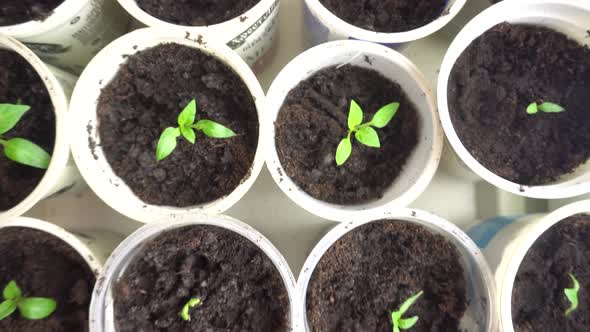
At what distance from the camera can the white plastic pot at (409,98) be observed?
40.4 inches

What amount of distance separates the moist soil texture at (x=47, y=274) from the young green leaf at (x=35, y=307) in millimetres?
63

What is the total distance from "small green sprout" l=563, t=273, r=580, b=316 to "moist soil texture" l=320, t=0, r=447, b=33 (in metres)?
0.83

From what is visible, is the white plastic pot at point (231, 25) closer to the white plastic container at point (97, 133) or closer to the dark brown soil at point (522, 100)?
the white plastic container at point (97, 133)

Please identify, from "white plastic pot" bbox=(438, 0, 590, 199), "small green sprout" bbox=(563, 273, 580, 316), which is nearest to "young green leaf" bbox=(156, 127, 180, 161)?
"white plastic pot" bbox=(438, 0, 590, 199)

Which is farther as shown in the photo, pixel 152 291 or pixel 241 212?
pixel 241 212

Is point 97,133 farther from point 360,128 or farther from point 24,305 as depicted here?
point 360,128

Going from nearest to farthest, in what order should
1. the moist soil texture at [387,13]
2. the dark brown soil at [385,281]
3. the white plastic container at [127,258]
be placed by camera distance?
the white plastic container at [127,258], the dark brown soil at [385,281], the moist soil texture at [387,13]

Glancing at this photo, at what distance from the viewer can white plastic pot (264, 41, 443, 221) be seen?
1025mm

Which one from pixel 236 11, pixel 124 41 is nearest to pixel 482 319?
pixel 236 11

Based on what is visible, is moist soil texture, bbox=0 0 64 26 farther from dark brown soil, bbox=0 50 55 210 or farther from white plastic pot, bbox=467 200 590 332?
white plastic pot, bbox=467 200 590 332

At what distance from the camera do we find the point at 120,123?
1111 mm

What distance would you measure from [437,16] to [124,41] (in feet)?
2.92

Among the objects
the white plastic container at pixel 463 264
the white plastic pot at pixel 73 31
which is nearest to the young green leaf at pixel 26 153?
the white plastic pot at pixel 73 31

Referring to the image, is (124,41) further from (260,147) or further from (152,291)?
(152,291)
